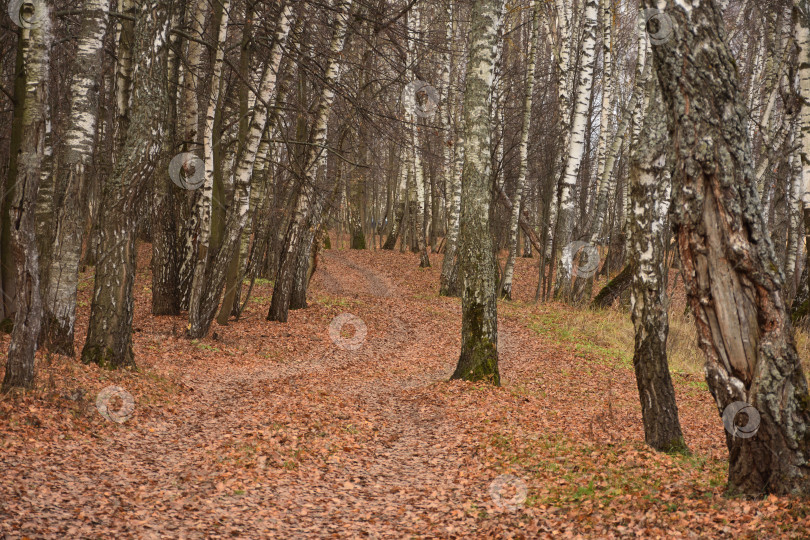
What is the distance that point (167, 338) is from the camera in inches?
427

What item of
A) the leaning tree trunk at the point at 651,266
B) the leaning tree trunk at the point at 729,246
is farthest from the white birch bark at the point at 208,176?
the leaning tree trunk at the point at 729,246

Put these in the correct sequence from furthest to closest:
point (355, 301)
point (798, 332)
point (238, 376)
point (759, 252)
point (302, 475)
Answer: point (355, 301), point (798, 332), point (238, 376), point (302, 475), point (759, 252)

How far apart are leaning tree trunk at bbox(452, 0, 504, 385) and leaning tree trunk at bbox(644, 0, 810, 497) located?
4603 millimetres

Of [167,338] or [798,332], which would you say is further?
[798,332]

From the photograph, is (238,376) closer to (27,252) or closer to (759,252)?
(27,252)

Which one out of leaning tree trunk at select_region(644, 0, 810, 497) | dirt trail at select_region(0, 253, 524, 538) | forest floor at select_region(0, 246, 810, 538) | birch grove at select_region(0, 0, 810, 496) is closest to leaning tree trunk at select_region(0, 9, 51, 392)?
birch grove at select_region(0, 0, 810, 496)

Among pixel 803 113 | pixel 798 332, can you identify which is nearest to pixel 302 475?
pixel 803 113

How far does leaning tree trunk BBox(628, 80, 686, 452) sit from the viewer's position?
229 inches

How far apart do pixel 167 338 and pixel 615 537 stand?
28.6 ft

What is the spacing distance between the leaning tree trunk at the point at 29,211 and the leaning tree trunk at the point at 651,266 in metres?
5.61

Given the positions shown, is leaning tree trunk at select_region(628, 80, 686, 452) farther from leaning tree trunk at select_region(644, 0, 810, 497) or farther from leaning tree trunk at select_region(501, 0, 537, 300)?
leaning tree trunk at select_region(501, 0, 537, 300)

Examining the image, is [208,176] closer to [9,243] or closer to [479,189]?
[9,243]

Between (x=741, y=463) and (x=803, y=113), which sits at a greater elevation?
(x=803, y=113)

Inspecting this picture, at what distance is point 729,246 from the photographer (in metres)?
4.11
